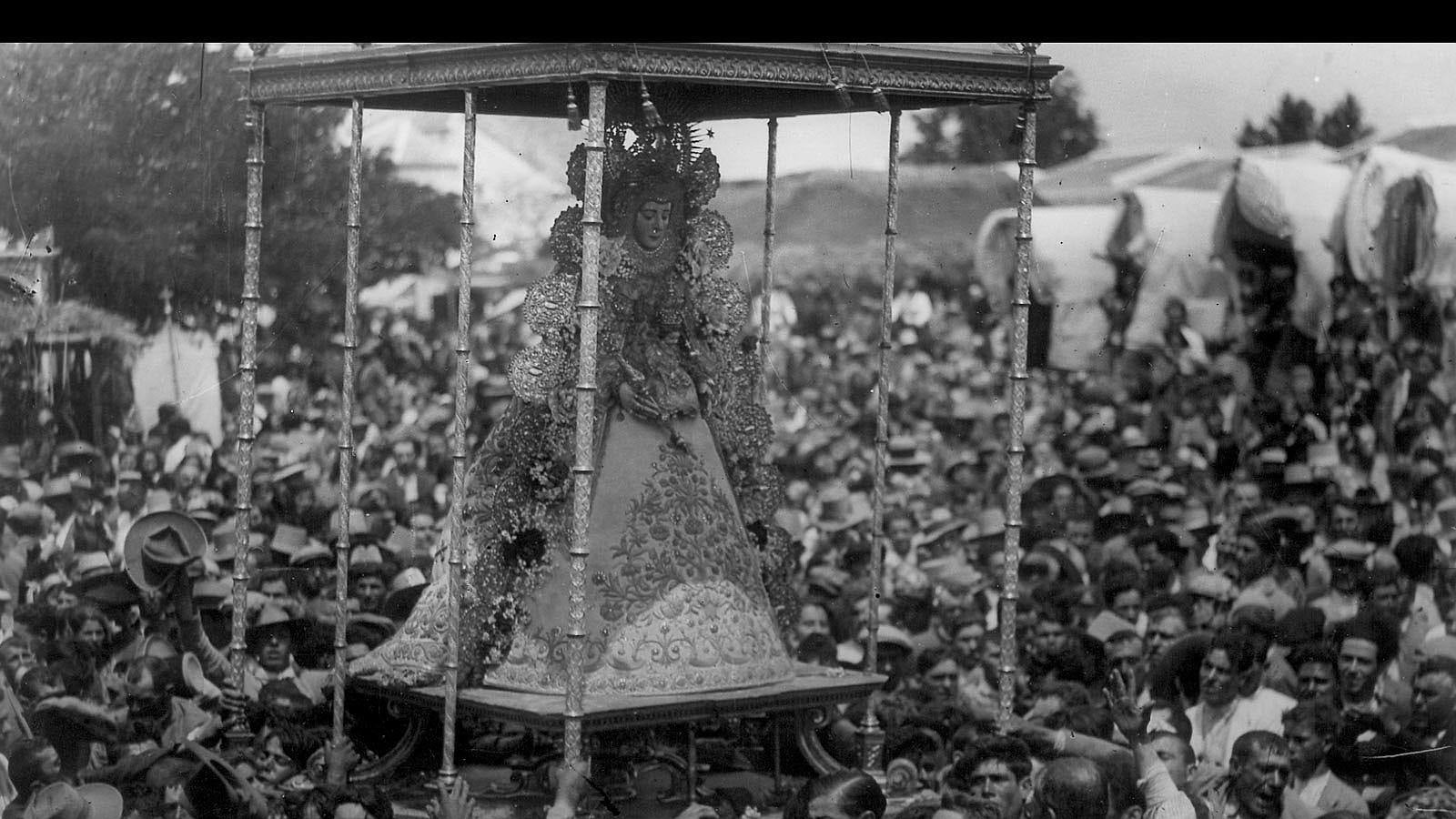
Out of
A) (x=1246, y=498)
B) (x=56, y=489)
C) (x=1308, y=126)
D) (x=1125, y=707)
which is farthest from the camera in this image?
(x=1308, y=126)

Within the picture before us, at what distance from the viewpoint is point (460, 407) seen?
7895 mm

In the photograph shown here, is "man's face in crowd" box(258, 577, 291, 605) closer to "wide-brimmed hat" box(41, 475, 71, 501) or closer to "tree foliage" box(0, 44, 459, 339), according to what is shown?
"wide-brimmed hat" box(41, 475, 71, 501)

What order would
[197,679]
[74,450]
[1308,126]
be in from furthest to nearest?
[1308,126]
[74,450]
[197,679]

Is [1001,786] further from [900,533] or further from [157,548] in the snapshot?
[157,548]

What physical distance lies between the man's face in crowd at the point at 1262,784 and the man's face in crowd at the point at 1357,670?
0.71 meters

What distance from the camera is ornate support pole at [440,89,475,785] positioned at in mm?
7867

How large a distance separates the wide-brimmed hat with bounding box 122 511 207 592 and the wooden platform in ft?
5.17

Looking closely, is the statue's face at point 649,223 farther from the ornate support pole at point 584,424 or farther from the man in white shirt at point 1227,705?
the man in white shirt at point 1227,705

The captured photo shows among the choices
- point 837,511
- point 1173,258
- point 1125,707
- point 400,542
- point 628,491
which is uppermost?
point 1173,258

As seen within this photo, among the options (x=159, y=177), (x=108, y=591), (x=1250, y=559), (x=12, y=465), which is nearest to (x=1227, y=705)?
(x=1250, y=559)

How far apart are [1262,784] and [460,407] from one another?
3726mm

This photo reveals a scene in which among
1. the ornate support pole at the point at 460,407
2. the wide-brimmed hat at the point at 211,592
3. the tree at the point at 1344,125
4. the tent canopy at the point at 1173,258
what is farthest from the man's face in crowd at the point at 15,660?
the tree at the point at 1344,125

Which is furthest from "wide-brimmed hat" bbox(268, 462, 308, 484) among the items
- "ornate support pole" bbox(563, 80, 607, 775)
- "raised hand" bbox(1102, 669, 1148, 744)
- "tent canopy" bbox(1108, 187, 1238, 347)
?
"tent canopy" bbox(1108, 187, 1238, 347)
